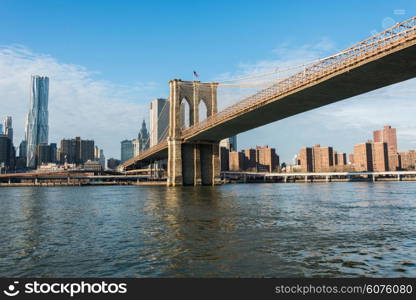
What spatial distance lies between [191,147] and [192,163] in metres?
3.58

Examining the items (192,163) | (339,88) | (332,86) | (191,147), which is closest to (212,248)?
(332,86)

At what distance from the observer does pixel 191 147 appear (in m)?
80.8

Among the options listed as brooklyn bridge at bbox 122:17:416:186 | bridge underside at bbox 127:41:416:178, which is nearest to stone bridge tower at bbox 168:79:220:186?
brooklyn bridge at bbox 122:17:416:186

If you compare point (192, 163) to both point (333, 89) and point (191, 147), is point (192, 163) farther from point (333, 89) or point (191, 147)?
point (333, 89)

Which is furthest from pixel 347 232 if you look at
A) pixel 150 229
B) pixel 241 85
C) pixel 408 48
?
pixel 241 85

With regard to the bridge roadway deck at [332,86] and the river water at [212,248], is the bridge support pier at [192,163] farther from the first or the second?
the river water at [212,248]

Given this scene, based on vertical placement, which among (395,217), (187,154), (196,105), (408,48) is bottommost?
(395,217)

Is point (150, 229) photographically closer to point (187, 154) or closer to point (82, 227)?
point (82, 227)

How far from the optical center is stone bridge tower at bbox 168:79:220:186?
7719 centimetres

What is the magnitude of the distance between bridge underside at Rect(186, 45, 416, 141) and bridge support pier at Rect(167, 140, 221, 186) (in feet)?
47.4

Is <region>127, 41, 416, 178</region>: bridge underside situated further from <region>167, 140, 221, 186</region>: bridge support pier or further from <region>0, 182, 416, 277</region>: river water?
<region>0, 182, 416, 277</region>: river water

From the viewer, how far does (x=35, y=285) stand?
8328 mm

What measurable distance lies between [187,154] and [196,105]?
38.9ft

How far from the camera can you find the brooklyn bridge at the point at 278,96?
33.7 m
